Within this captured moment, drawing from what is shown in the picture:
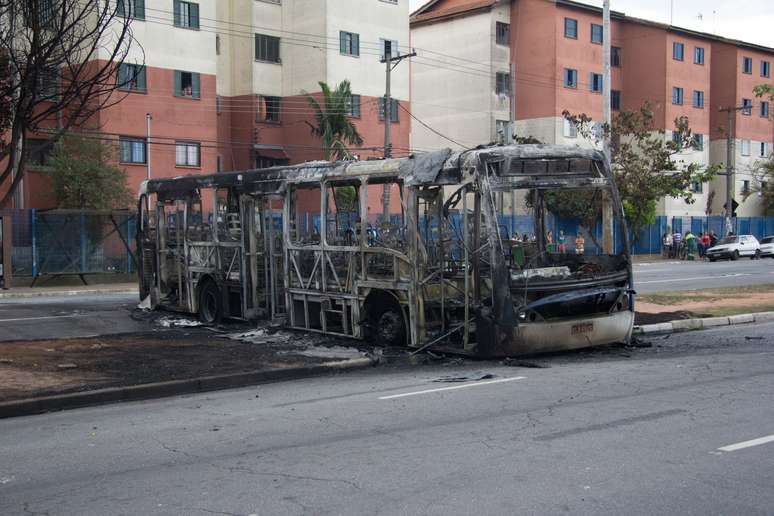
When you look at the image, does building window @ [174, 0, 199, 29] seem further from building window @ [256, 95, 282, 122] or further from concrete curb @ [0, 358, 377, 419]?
concrete curb @ [0, 358, 377, 419]

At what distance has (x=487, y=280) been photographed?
1162 centimetres

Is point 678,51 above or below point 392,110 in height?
above

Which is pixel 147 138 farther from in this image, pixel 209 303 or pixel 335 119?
pixel 209 303

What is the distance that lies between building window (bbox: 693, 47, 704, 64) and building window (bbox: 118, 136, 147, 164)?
4050 centimetres

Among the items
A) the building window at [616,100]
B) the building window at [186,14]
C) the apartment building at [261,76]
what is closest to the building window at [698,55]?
the building window at [616,100]

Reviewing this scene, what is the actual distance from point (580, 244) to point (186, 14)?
3478 cm

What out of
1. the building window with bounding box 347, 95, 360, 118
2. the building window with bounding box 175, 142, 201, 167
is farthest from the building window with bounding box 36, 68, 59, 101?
the building window with bounding box 347, 95, 360, 118

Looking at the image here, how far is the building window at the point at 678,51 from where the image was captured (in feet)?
193

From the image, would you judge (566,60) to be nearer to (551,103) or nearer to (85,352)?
(551,103)

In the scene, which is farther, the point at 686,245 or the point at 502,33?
the point at 502,33

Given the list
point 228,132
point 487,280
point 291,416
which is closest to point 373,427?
point 291,416

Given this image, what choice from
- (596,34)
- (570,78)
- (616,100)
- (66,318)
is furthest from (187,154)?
(616,100)

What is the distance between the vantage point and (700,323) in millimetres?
15891

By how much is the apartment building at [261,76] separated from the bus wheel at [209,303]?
26.4m
